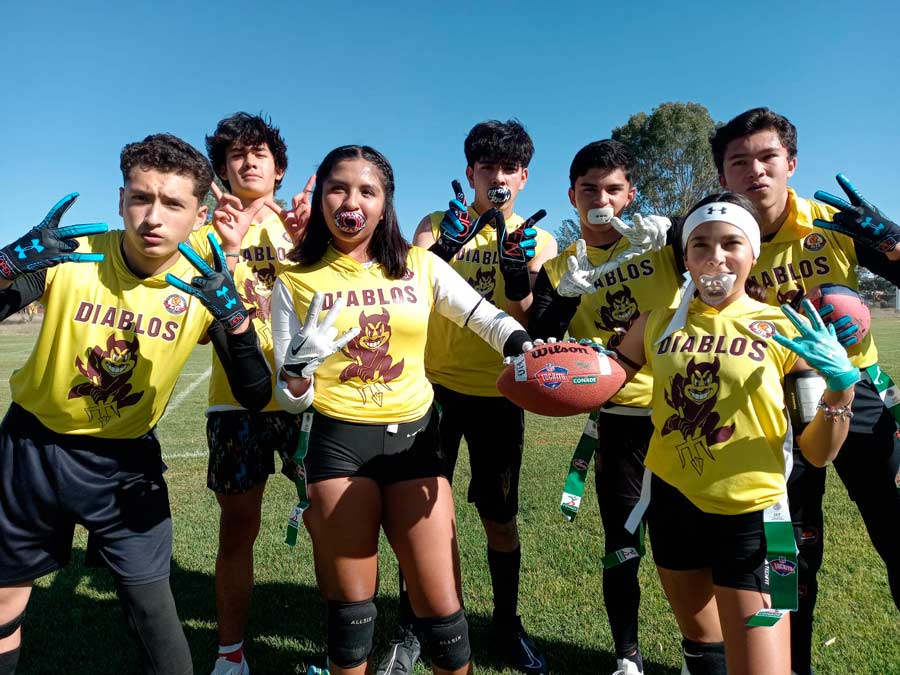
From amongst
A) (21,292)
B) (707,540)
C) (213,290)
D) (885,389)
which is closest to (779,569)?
(707,540)

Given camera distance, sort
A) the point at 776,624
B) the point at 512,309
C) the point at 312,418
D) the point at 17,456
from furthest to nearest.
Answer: the point at 512,309 → the point at 312,418 → the point at 17,456 → the point at 776,624

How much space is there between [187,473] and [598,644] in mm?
5121

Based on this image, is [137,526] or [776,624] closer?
[776,624]

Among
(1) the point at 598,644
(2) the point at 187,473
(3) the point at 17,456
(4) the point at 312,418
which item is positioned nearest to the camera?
(3) the point at 17,456

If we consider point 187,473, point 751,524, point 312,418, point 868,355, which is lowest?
point 187,473

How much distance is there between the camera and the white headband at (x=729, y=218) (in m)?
2.26

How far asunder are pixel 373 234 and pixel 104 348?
3.69 feet

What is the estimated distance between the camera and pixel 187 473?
6.91m

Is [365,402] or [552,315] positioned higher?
[552,315]

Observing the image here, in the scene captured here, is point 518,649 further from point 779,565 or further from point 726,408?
point 726,408

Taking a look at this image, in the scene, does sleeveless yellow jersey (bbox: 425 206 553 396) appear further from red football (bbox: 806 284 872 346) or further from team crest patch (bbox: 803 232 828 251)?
red football (bbox: 806 284 872 346)

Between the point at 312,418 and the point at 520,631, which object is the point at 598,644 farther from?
the point at 312,418

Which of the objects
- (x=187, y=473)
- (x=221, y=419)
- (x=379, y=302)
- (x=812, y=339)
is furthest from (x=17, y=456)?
(x=187, y=473)

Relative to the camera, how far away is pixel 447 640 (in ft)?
7.88
